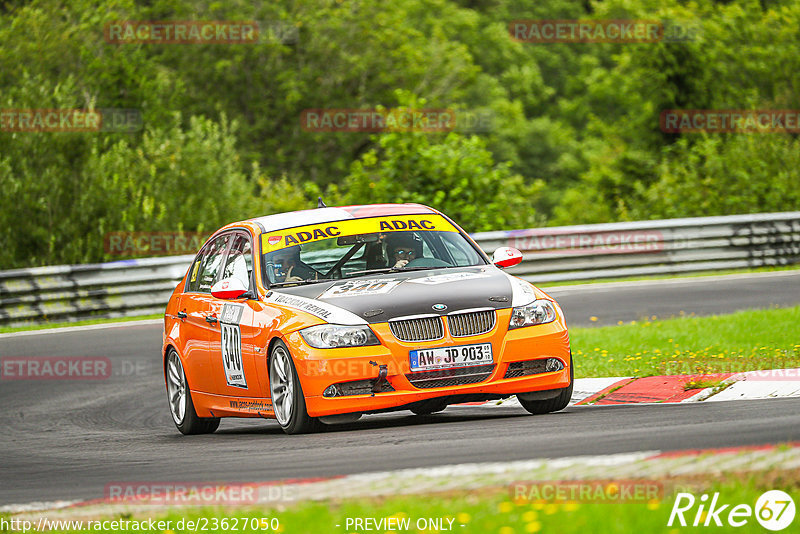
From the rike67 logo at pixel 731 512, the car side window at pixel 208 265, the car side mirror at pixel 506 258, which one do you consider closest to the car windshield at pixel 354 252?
the car side mirror at pixel 506 258

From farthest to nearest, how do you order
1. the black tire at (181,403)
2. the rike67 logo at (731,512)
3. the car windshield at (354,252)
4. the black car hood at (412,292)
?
the black tire at (181,403)
the car windshield at (354,252)
the black car hood at (412,292)
the rike67 logo at (731,512)

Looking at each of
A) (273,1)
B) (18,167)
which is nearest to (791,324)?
(18,167)

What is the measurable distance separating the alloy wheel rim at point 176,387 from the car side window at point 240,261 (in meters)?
1.01

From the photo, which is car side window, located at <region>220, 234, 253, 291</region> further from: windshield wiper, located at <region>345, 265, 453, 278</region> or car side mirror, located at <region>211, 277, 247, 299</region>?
windshield wiper, located at <region>345, 265, 453, 278</region>

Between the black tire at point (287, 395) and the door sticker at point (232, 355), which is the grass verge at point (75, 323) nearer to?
the door sticker at point (232, 355)

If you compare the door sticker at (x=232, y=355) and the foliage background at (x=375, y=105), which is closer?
the door sticker at (x=232, y=355)

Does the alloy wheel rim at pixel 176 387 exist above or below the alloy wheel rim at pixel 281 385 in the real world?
below

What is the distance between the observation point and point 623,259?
69.8 ft

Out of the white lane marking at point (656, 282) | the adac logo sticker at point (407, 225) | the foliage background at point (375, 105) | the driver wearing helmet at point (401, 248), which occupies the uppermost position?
the adac logo sticker at point (407, 225)

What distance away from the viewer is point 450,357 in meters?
8.73

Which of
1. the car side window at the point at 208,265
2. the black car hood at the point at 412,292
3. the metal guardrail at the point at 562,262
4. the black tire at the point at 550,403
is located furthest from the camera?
the metal guardrail at the point at 562,262

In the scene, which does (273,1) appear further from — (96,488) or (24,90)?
(96,488)

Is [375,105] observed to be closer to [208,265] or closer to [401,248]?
[208,265]

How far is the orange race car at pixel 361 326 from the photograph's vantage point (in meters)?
8.66
